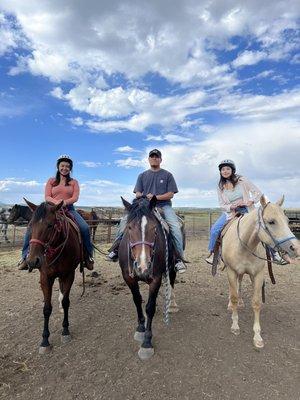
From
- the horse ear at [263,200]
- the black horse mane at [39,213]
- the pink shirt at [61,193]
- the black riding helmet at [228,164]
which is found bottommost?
the black horse mane at [39,213]

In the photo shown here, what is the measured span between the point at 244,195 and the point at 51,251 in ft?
11.9

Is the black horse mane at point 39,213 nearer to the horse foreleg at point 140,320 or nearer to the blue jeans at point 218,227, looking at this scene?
the horse foreleg at point 140,320

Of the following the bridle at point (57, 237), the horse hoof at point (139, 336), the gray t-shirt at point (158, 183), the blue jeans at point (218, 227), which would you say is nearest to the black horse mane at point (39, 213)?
the bridle at point (57, 237)

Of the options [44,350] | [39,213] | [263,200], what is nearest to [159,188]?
[263,200]

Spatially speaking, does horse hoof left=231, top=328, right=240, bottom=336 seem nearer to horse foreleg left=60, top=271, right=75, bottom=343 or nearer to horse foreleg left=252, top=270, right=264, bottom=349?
horse foreleg left=252, top=270, right=264, bottom=349

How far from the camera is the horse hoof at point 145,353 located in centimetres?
454

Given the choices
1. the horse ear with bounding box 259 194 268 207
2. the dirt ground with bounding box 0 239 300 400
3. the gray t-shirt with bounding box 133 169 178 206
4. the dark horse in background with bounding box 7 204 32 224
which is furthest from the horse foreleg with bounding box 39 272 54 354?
the dark horse in background with bounding box 7 204 32 224

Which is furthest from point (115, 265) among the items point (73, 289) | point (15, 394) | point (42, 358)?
point (15, 394)

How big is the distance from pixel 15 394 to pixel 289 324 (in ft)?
14.8

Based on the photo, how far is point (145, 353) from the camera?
457cm

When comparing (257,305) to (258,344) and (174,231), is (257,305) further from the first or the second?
(174,231)

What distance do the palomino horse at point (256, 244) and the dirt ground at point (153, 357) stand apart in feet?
1.79

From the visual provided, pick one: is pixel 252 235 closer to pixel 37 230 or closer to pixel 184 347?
pixel 184 347

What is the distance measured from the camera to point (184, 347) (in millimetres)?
4848
